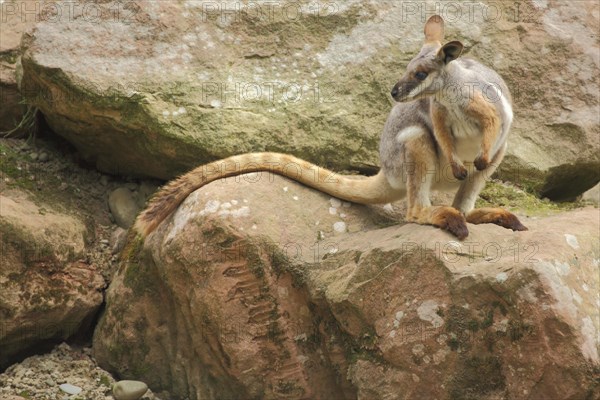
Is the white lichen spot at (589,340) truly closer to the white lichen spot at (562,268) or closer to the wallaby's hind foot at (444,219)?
the white lichen spot at (562,268)

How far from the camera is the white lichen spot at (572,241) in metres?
5.74

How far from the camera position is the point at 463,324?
5.50m

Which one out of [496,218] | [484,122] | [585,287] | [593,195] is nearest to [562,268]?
[585,287]

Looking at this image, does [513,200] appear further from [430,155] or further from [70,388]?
[70,388]

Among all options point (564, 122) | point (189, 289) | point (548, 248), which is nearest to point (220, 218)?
point (189, 289)

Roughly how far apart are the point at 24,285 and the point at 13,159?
148 centimetres

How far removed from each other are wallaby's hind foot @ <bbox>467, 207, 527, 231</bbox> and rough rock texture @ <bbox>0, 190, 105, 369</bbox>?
3145 mm

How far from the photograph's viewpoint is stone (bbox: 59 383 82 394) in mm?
6629

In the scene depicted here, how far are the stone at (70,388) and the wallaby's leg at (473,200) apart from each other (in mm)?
3250

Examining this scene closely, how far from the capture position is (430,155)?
6.47 metres

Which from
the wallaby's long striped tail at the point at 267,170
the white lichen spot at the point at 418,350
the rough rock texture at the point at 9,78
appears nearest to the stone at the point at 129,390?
the wallaby's long striped tail at the point at 267,170

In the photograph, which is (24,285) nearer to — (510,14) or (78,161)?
(78,161)

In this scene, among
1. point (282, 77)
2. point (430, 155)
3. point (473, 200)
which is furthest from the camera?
point (282, 77)

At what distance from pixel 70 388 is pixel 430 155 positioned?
326 cm
